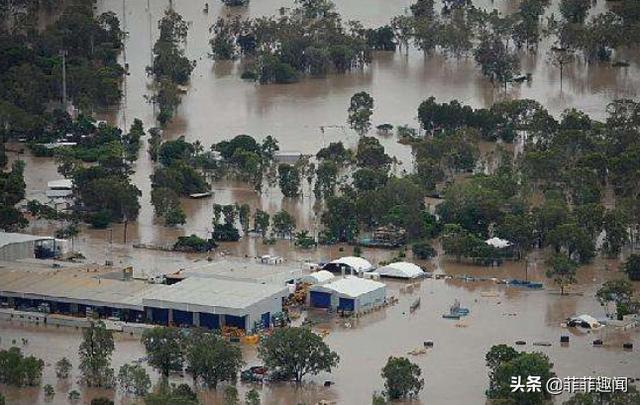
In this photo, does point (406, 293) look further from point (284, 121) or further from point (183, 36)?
point (183, 36)

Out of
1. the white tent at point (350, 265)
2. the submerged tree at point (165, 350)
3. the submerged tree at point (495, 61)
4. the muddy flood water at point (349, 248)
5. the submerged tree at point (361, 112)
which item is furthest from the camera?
the submerged tree at point (495, 61)

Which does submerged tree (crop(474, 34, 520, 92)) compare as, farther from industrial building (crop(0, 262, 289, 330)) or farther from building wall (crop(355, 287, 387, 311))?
industrial building (crop(0, 262, 289, 330))

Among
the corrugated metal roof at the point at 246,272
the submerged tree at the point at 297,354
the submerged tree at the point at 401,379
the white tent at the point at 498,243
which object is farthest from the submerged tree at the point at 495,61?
the submerged tree at the point at 401,379

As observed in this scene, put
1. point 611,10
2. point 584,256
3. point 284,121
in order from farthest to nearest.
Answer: point 611,10 < point 284,121 < point 584,256

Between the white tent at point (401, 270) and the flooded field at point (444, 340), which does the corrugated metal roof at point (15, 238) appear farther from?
the white tent at point (401, 270)

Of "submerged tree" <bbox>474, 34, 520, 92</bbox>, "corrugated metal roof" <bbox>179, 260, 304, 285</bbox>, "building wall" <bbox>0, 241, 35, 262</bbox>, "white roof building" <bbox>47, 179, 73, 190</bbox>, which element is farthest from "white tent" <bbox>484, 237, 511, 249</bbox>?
"submerged tree" <bbox>474, 34, 520, 92</bbox>

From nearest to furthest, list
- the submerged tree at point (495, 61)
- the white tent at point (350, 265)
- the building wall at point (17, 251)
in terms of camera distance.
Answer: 1. the white tent at point (350, 265)
2. the building wall at point (17, 251)
3. the submerged tree at point (495, 61)

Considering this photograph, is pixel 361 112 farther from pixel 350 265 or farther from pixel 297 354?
pixel 297 354

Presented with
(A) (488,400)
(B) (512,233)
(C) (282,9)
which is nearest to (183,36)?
(C) (282,9)
